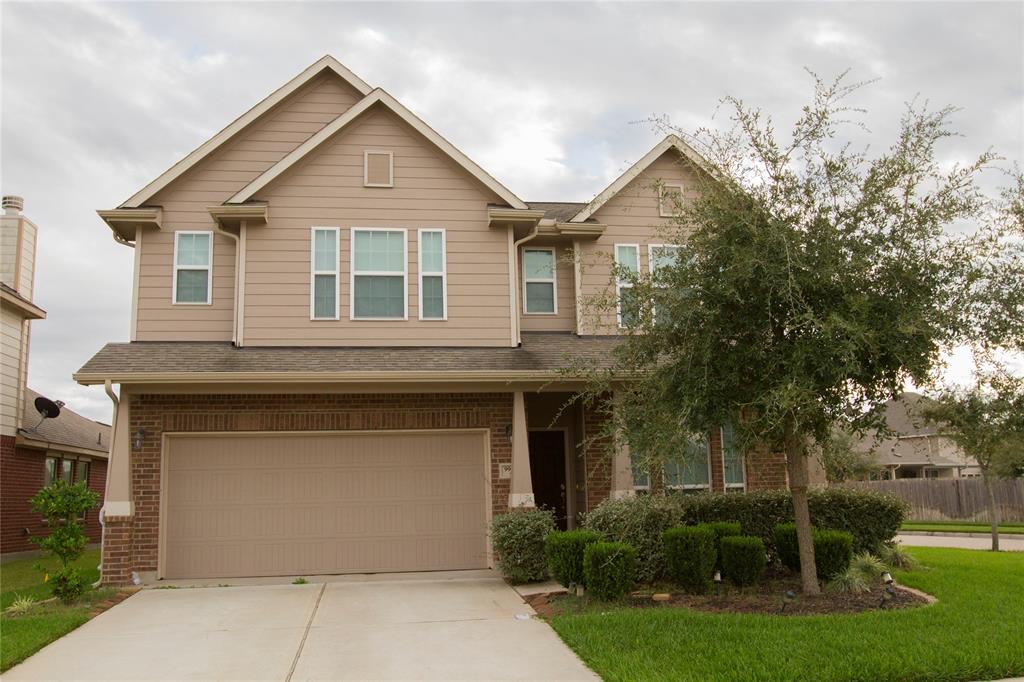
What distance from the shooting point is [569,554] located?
10.3 meters

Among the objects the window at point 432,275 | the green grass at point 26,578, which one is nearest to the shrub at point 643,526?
the window at point 432,275

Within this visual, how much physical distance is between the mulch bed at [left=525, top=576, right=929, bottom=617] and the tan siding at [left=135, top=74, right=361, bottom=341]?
7.21 metres

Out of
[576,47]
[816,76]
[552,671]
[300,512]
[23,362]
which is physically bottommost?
[552,671]

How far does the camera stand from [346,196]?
14.0 metres

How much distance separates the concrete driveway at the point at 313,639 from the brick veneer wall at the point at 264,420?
109cm

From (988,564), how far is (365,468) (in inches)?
388

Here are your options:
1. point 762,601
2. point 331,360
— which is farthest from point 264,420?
point 762,601

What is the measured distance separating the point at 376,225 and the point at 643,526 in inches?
262

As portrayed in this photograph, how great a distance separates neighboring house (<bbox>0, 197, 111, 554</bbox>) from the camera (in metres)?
16.6

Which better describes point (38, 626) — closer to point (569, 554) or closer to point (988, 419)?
point (569, 554)

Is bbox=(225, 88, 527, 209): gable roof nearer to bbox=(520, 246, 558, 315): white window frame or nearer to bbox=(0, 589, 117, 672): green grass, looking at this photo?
bbox=(520, 246, 558, 315): white window frame

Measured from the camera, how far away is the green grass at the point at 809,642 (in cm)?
677

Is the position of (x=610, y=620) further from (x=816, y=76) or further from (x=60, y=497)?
(x=60, y=497)

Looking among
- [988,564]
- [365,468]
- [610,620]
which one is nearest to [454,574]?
[365,468]
